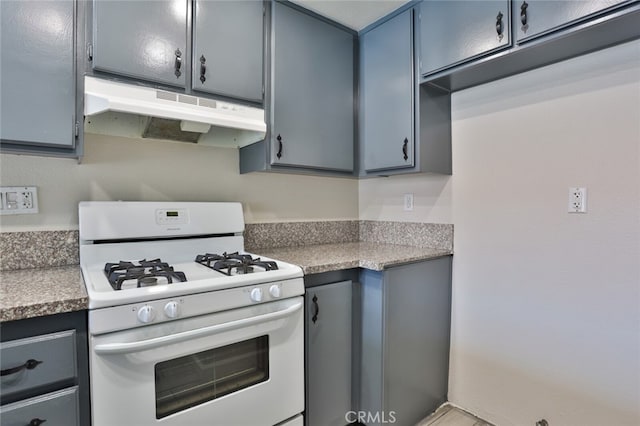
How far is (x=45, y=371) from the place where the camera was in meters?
0.93

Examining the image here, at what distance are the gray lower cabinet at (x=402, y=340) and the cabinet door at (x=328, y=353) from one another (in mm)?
96

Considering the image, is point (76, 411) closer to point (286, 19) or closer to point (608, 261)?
point (286, 19)

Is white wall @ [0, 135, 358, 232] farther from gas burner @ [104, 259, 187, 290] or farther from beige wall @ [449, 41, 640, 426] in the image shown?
beige wall @ [449, 41, 640, 426]

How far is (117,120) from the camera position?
1362mm

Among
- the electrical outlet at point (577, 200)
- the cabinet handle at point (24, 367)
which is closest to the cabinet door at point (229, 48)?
the cabinet handle at point (24, 367)

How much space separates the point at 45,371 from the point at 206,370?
1.51ft

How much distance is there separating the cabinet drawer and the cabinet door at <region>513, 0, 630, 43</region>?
6.47 feet

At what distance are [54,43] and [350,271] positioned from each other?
149 centimetres

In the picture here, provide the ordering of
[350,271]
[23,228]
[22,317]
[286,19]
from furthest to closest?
[286,19] < [350,271] < [23,228] < [22,317]

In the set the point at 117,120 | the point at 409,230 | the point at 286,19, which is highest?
the point at 286,19

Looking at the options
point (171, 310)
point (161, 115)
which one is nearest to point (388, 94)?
point (161, 115)

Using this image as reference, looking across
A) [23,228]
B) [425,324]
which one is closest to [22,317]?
[23,228]

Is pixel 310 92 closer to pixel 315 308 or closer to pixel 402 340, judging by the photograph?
pixel 315 308

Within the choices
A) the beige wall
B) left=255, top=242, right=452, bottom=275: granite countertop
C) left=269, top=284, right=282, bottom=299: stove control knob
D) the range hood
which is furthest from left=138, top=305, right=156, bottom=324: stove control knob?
the beige wall
